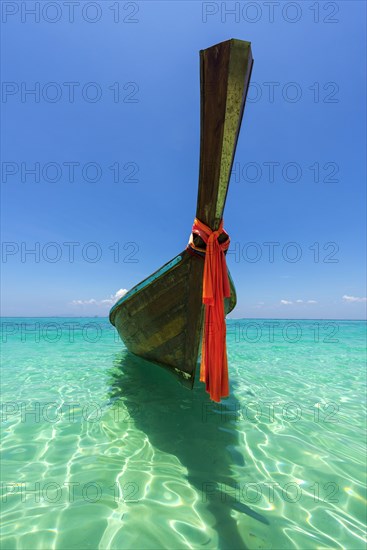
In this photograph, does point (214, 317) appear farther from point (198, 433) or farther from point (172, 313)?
point (198, 433)

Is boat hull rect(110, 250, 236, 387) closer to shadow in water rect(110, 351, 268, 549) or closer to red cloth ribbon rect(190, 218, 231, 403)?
red cloth ribbon rect(190, 218, 231, 403)

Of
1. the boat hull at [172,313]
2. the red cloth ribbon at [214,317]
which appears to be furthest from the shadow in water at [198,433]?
the red cloth ribbon at [214,317]

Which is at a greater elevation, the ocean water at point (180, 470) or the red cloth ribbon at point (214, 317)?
the red cloth ribbon at point (214, 317)

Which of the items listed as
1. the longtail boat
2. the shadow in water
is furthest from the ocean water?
the longtail boat

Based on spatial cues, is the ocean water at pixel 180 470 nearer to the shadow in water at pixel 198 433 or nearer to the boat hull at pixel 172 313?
the shadow in water at pixel 198 433

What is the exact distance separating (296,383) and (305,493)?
4513 mm

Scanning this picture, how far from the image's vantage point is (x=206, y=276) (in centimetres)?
307

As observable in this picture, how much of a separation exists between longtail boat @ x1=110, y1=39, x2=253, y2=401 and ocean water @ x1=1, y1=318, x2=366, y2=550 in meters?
0.86

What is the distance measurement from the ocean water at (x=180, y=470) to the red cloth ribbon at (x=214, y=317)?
0.94m

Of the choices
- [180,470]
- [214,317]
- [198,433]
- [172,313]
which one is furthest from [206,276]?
[198,433]

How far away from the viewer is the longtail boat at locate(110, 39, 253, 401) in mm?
2164

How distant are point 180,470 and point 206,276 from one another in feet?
7.22

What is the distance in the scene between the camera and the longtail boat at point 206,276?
216cm

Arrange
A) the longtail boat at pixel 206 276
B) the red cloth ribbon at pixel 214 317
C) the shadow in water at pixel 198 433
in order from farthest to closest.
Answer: the red cloth ribbon at pixel 214 317
the shadow in water at pixel 198 433
the longtail boat at pixel 206 276
